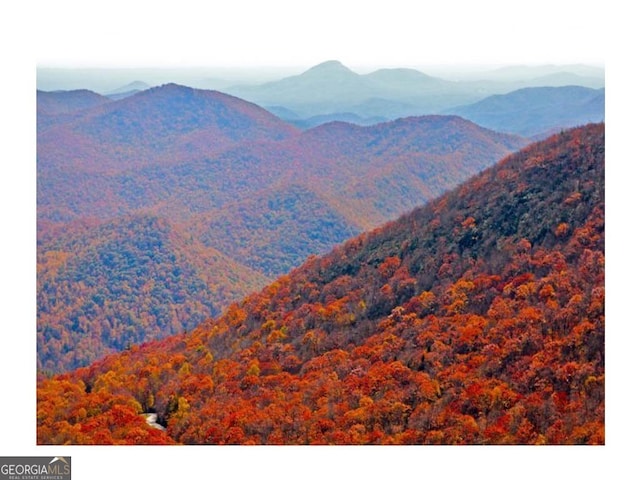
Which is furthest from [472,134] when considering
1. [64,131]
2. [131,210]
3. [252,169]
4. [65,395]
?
[65,395]

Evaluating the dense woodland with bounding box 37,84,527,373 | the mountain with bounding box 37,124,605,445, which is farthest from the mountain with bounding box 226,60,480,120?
the mountain with bounding box 37,124,605,445

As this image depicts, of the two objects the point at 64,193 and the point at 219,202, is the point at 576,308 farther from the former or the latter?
the point at 64,193

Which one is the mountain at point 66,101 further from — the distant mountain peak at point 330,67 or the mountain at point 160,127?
the distant mountain peak at point 330,67

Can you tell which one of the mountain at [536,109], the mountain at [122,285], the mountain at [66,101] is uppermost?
the mountain at [66,101]

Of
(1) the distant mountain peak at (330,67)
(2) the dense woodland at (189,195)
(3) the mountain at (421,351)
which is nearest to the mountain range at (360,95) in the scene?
(2) the dense woodland at (189,195)

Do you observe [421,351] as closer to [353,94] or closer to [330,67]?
[330,67]

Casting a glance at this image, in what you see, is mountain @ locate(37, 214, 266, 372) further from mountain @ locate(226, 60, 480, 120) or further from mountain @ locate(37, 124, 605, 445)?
mountain @ locate(226, 60, 480, 120)
